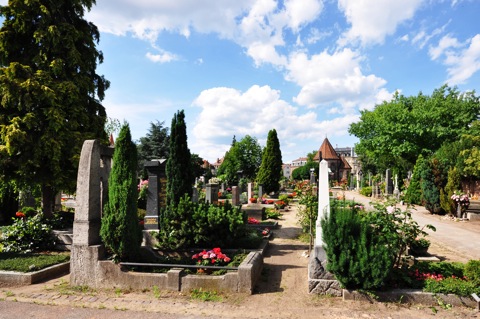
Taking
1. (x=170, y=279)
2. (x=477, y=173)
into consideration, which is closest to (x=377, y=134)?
(x=477, y=173)

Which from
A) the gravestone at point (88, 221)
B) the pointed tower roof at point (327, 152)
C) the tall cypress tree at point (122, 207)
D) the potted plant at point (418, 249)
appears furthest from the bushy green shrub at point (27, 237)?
the pointed tower roof at point (327, 152)

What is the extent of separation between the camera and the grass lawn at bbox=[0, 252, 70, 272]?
22.9 feet

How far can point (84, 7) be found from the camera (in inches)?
537

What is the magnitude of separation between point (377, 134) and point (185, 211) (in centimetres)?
3277

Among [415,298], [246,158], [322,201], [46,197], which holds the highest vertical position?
[246,158]

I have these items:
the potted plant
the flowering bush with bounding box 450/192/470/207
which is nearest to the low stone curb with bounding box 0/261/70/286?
the potted plant

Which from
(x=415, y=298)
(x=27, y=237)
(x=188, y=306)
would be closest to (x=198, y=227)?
(x=188, y=306)

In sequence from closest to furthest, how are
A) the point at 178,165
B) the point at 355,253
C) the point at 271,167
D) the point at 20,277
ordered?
the point at 355,253 < the point at 20,277 < the point at 178,165 < the point at 271,167

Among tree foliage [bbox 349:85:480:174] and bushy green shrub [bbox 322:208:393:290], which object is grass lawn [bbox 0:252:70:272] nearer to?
bushy green shrub [bbox 322:208:393:290]

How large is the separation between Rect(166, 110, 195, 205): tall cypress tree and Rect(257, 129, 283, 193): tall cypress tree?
57.2 feet

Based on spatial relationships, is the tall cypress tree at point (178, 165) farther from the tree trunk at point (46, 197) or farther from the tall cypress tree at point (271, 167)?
the tall cypress tree at point (271, 167)

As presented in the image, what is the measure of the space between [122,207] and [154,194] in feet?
14.4

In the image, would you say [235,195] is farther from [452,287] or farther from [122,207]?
[452,287]

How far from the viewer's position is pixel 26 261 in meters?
7.52
